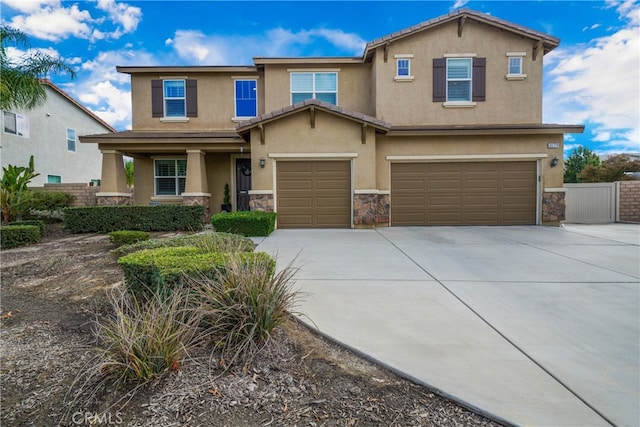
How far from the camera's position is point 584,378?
8.47ft

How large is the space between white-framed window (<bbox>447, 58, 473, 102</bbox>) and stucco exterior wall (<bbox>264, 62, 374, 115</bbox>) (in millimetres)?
3218

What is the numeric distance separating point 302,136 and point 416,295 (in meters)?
8.07

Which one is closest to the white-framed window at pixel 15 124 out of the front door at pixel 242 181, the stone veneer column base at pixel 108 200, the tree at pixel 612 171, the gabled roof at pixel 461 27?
the stone veneer column base at pixel 108 200

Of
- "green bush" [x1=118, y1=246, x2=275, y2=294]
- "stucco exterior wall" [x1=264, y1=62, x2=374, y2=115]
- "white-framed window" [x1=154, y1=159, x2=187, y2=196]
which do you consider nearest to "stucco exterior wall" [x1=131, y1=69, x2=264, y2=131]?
"stucco exterior wall" [x1=264, y1=62, x2=374, y2=115]

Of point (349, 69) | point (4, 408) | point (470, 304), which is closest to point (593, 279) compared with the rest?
point (470, 304)

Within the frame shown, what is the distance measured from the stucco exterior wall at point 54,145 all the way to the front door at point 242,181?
12618 millimetres

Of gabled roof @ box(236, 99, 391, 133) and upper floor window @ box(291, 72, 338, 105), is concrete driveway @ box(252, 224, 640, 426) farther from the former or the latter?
upper floor window @ box(291, 72, 338, 105)

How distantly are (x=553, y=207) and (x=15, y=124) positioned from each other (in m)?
26.6

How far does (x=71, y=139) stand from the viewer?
21.4 metres

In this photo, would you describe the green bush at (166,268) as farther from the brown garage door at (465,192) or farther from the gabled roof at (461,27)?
the gabled roof at (461,27)

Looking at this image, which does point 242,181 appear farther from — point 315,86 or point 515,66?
point 515,66

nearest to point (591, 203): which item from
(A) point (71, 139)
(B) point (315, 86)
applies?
(B) point (315, 86)

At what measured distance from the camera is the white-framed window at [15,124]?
17.1m

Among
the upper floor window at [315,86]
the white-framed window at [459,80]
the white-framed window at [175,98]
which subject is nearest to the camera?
the white-framed window at [459,80]
